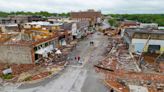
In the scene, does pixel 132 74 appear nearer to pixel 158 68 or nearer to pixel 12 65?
pixel 158 68

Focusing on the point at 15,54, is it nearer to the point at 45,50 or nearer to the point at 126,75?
the point at 45,50

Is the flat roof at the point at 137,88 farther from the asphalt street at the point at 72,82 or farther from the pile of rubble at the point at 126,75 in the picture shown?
the asphalt street at the point at 72,82

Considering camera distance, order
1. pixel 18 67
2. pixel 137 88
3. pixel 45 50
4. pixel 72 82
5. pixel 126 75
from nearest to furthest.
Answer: pixel 137 88, pixel 72 82, pixel 126 75, pixel 18 67, pixel 45 50

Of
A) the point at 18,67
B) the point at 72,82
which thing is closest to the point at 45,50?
the point at 18,67

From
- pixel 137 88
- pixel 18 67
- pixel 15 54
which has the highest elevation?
pixel 15 54

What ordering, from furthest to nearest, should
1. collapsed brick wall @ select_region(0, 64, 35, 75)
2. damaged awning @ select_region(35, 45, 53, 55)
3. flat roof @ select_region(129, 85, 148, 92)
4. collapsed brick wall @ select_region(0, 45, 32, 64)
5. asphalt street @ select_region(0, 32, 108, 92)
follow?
damaged awning @ select_region(35, 45, 53, 55)
collapsed brick wall @ select_region(0, 45, 32, 64)
collapsed brick wall @ select_region(0, 64, 35, 75)
asphalt street @ select_region(0, 32, 108, 92)
flat roof @ select_region(129, 85, 148, 92)

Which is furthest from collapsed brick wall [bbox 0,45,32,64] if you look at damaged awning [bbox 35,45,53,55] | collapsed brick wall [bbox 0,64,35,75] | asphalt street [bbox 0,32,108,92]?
asphalt street [bbox 0,32,108,92]

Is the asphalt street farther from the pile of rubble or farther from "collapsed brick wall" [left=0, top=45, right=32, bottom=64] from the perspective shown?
"collapsed brick wall" [left=0, top=45, right=32, bottom=64]

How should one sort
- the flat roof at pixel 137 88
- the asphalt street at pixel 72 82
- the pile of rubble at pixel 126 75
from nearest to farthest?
the flat roof at pixel 137 88 < the asphalt street at pixel 72 82 < the pile of rubble at pixel 126 75

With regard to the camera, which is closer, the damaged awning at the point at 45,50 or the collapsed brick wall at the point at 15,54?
the collapsed brick wall at the point at 15,54

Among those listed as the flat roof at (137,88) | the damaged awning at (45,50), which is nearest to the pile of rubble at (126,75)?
the flat roof at (137,88)

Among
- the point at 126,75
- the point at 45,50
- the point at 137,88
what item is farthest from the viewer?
the point at 45,50

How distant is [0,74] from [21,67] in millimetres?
3375

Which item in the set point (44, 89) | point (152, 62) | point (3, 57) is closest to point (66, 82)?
point (44, 89)
